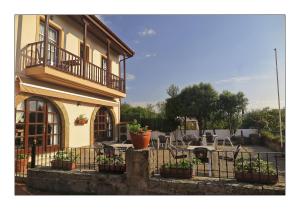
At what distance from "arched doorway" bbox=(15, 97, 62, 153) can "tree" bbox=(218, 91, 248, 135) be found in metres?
10.4

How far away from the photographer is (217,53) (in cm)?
577

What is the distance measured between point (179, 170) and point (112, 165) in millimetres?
1381

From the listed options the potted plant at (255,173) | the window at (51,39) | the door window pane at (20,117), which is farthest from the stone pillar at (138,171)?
the window at (51,39)

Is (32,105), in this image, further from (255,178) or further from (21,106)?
(255,178)

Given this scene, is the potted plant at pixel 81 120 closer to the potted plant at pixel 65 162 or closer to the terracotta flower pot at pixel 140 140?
the potted plant at pixel 65 162

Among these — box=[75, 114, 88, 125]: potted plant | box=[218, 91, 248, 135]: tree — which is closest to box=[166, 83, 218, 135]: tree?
box=[218, 91, 248, 135]: tree

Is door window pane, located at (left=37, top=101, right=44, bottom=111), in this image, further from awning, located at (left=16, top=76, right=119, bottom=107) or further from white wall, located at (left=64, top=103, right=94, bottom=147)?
white wall, located at (left=64, top=103, right=94, bottom=147)

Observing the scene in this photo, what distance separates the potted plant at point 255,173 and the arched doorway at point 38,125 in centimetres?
544

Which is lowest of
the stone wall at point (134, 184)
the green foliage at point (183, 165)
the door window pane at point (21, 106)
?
the stone wall at point (134, 184)

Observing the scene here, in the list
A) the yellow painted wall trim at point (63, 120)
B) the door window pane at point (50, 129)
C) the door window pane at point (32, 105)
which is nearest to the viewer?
the door window pane at point (32, 105)

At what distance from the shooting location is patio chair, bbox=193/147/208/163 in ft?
17.6

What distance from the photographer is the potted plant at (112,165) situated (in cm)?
480
